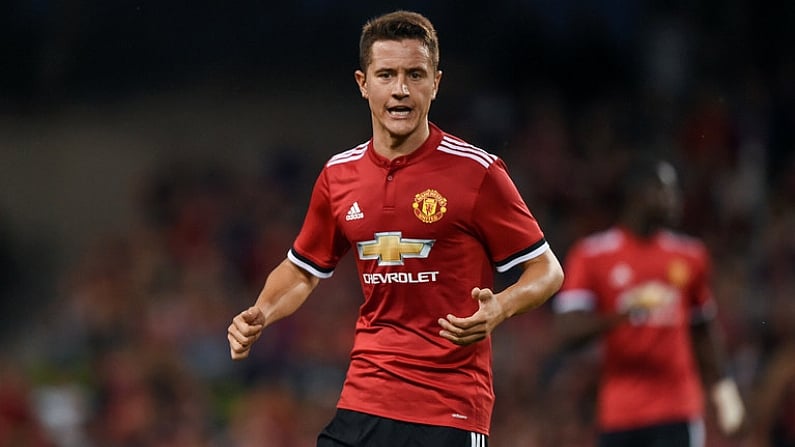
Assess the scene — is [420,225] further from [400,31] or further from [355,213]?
[400,31]

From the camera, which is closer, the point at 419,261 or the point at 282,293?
the point at 419,261

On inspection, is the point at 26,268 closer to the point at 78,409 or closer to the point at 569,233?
the point at 78,409

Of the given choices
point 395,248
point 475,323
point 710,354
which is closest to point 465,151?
point 395,248

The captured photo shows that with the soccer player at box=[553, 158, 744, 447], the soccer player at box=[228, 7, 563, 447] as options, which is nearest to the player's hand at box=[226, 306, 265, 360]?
the soccer player at box=[228, 7, 563, 447]

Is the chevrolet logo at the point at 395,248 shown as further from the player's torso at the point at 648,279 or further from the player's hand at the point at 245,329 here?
the player's torso at the point at 648,279

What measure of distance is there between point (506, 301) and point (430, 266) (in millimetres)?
333

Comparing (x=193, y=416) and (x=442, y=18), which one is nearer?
(x=193, y=416)

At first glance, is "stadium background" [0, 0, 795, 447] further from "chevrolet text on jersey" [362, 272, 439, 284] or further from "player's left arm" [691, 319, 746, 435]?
"chevrolet text on jersey" [362, 272, 439, 284]

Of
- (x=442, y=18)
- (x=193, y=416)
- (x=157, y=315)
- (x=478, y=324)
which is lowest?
(x=193, y=416)

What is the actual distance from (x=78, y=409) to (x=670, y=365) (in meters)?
5.10

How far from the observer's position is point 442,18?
12.5m

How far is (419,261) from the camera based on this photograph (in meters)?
4.11

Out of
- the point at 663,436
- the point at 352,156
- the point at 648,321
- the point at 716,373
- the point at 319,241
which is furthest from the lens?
the point at 716,373

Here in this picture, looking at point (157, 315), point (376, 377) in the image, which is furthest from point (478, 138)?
point (376, 377)
